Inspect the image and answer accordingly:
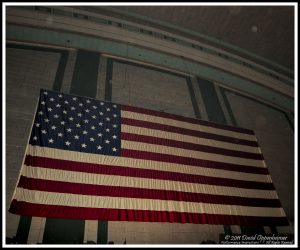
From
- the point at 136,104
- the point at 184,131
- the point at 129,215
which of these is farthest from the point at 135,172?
the point at 136,104

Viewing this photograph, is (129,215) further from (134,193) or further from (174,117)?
(174,117)

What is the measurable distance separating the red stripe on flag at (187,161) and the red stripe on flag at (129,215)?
1324 millimetres

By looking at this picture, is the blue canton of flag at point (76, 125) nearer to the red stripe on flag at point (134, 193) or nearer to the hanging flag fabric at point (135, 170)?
the hanging flag fabric at point (135, 170)

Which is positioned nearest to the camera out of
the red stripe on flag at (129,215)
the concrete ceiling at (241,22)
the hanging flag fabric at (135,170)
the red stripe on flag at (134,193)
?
the red stripe on flag at (129,215)

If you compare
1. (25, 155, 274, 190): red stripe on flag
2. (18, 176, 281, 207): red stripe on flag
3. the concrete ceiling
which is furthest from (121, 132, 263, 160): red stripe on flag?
the concrete ceiling

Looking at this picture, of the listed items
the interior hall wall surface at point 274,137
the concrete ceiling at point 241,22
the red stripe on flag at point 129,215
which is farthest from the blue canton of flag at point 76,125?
the concrete ceiling at point 241,22

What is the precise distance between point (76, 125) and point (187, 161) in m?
3.02

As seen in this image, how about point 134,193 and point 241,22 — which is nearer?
point 134,193

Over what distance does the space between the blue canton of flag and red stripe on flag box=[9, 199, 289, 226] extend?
1357 millimetres

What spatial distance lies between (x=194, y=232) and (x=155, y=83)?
5.75 metres

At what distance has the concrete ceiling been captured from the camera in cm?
1079

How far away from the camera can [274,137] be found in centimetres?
984

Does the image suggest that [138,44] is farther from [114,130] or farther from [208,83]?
[114,130]

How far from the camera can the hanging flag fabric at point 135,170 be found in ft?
15.2
